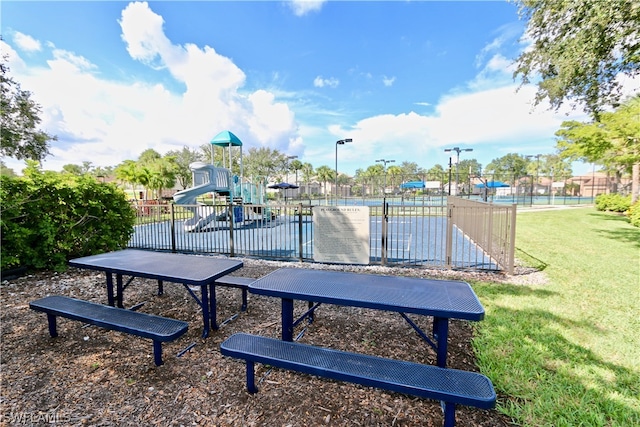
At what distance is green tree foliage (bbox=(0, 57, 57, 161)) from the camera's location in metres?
13.5

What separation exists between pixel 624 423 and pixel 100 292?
241 inches

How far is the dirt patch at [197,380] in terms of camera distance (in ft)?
6.74

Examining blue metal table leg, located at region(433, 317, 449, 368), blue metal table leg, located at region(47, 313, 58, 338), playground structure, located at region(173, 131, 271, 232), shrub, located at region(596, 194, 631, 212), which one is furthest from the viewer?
shrub, located at region(596, 194, 631, 212)

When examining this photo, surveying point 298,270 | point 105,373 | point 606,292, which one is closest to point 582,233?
point 606,292

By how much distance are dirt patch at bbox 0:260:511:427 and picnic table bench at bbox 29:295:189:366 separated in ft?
1.06

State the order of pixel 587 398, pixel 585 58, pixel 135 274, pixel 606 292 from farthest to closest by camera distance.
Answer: pixel 585 58
pixel 606 292
pixel 135 274
pixel 587 398

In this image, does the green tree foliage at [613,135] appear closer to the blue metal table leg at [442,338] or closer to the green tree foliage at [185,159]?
the blue metal table leg at [442,338]

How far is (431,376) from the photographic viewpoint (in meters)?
1.85

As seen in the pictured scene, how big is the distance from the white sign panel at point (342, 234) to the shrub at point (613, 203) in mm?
19483

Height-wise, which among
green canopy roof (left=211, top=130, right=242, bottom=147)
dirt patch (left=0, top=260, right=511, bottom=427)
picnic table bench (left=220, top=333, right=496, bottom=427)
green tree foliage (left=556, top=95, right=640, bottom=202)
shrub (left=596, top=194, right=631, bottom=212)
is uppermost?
green canopy roof (left=211, top=130, right=242, bottom=147)

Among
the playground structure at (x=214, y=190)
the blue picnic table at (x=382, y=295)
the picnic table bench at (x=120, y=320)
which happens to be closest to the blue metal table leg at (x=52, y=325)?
the picnic table bench at (x=120, y=320)

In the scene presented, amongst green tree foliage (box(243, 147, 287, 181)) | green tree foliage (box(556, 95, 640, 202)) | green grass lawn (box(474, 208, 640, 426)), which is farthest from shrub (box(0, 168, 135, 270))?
green tree foliage (box(243, 147, 287, 181))

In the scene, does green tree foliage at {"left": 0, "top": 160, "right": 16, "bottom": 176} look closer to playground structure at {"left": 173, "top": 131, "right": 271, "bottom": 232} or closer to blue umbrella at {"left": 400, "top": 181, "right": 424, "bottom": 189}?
playground structure at {"left": 173, "top": 131, "right": 271, "bottom": 232}

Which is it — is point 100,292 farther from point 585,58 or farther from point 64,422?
point 585,58
